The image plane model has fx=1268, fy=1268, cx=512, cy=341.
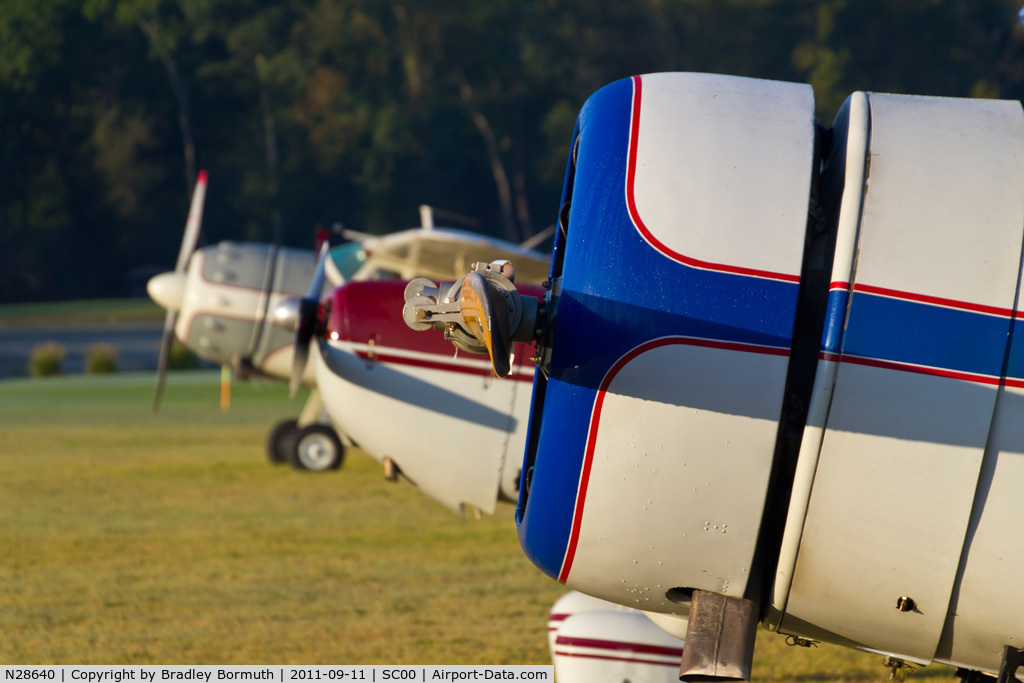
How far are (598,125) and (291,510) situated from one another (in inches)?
295

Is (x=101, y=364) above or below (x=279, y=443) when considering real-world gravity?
below

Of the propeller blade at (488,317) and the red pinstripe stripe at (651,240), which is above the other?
the red pinstripe stripe at (651,240)

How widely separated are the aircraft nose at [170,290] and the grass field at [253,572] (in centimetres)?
162

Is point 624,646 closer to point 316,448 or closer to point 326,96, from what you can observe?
point 316,448

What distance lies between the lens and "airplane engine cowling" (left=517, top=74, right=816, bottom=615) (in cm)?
253

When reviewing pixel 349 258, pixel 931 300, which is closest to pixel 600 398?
pixel 931 300

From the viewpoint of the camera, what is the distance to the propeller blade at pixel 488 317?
95.0 inches

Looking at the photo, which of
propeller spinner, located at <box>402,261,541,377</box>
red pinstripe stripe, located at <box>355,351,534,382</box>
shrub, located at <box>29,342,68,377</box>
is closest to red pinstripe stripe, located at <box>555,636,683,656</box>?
red pinstripe stripe, located at <box>355,351,534,382</box>

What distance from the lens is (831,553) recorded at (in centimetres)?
258

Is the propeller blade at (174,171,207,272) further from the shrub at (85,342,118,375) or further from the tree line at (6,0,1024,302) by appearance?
the tree line at (6,0,1024,302)

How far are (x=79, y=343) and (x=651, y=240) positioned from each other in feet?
110

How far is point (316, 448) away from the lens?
1216 cm

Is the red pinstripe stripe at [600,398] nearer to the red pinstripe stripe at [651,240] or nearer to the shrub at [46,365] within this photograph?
the red pinstripe stripe at [651,240]

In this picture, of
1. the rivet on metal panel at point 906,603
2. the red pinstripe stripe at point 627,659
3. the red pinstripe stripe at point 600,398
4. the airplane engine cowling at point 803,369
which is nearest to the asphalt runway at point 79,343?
the red pinstripe stripe at point 627,659
